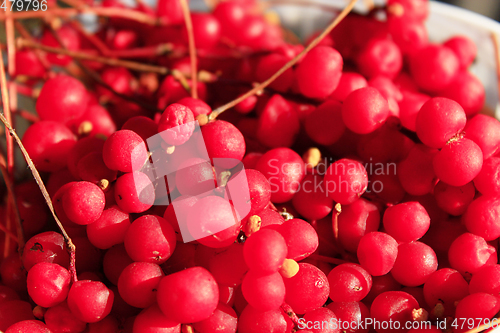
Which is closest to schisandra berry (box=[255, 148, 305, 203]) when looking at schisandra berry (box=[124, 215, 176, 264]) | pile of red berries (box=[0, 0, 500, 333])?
pile of red berries (box=[0, 0, 500, 333])

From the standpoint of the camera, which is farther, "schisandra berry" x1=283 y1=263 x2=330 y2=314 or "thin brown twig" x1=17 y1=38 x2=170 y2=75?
"thin brown twig" x1=17 y1=38 x2=170 y2=75

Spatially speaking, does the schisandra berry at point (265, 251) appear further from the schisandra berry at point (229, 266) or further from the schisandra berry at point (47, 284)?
the schisandra berry at point (47, 284)

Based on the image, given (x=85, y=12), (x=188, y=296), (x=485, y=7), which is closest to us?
(x=188, y=296)

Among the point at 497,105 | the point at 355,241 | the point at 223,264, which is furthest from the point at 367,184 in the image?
→ the point at 497,105

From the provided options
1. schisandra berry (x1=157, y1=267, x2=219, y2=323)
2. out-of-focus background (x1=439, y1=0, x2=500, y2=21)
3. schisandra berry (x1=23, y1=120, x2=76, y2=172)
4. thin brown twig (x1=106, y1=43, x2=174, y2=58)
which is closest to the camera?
schisandra berry (x1=157, y1=267, x2=219, y2=323)

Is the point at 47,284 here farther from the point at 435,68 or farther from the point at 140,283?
the point at 435,68

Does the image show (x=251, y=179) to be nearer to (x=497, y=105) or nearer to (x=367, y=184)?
(x=367, y=184)

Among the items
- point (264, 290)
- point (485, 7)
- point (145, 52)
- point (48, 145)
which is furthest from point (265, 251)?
point (485, 7)

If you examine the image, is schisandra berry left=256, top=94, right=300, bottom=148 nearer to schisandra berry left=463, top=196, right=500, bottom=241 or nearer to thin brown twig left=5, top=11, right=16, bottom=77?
schisandra berry left=463, top=196, right=500, bottom=241

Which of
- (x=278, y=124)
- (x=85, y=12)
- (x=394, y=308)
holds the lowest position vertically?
(x=394, y=308)
